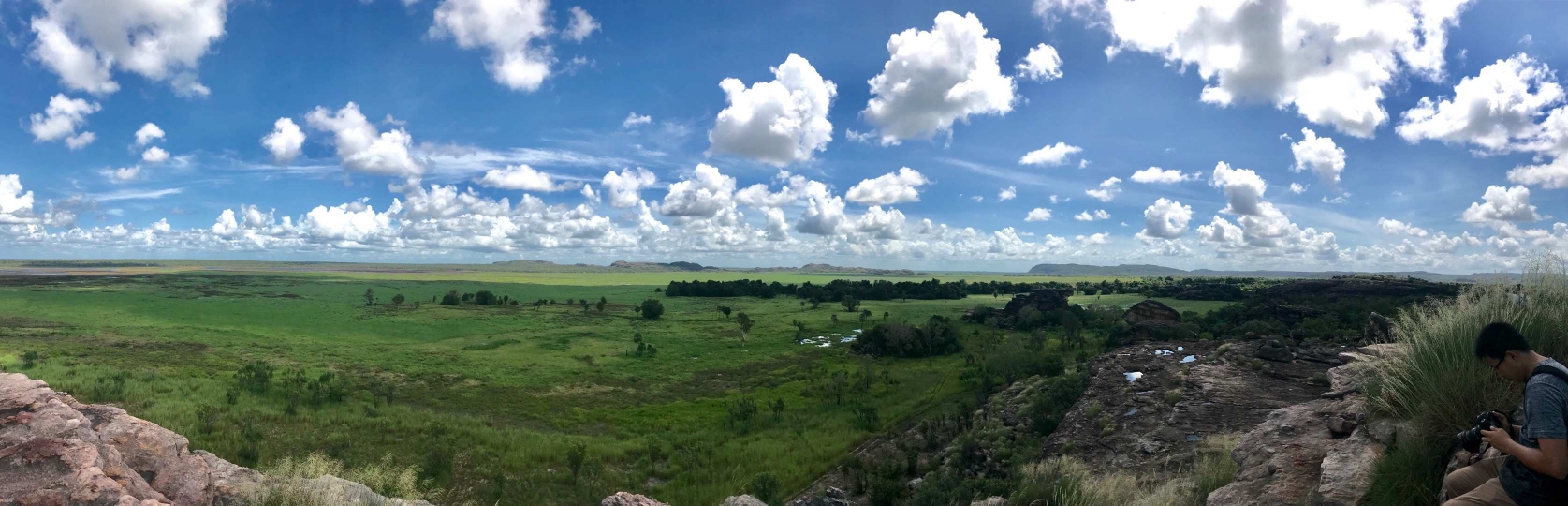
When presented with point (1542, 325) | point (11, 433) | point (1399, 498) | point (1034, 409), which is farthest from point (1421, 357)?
point (11, 433)

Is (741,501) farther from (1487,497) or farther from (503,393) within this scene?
(503,393)

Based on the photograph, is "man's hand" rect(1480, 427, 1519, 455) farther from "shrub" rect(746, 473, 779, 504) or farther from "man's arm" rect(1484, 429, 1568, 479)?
"shrub" rect(746, 473, 779, 504)

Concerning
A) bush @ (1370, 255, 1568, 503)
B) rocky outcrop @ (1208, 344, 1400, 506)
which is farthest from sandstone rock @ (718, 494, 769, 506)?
bush @ (1370, 255, 1568, 503)

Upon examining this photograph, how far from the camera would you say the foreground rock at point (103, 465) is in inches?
277

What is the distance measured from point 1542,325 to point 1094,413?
10.6 meters

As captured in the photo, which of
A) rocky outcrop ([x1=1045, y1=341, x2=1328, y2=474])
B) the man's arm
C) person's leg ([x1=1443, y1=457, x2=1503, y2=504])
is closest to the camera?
the man's arm

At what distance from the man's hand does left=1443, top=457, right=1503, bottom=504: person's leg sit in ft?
2.18

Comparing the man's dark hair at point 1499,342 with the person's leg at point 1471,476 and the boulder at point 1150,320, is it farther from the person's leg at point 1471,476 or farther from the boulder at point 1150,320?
the boulder at point 1150,320

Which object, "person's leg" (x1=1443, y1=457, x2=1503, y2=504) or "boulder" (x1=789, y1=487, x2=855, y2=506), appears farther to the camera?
"boulder" (x1=789, y1=487, x2=855, y2=506)

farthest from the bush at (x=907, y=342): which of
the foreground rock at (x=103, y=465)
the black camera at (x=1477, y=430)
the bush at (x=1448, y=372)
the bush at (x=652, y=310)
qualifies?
the black camera at (x=1477, y=430)

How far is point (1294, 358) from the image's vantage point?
20188mm

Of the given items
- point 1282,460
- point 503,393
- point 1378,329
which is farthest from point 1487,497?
point 503,393

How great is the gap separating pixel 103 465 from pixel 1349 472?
15202 mm

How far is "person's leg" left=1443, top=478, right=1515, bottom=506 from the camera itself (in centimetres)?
491
